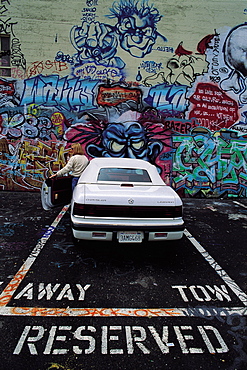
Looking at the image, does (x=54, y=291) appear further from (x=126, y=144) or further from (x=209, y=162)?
(x=209, y=162)

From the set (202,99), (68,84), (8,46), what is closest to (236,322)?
(202,99)

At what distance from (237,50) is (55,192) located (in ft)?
27.2

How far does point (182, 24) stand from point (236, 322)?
9.54m

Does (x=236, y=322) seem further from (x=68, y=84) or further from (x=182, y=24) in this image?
(x=182, y=24)

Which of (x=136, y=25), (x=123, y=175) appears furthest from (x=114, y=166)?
(x=136, y=25)

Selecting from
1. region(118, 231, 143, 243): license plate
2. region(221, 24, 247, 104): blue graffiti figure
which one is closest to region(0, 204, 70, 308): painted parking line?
region(118, 231, 143, 243): license plate

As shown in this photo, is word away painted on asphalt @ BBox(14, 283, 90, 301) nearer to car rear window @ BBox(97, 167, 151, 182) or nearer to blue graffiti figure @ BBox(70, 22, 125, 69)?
car rear window @ BBox(97, 167, 151, 182)

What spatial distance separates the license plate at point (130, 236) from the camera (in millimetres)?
3713

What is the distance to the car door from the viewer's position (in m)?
5.18

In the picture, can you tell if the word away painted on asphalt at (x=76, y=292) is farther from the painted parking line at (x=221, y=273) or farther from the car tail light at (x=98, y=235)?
the car tail light at (x=98, y=235)

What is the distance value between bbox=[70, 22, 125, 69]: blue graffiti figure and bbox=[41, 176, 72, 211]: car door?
522cm

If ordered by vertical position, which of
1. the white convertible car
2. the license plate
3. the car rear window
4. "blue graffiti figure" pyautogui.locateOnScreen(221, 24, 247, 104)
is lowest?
the license plate

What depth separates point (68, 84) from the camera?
9039 millimetres

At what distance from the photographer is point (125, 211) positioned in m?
3.74
